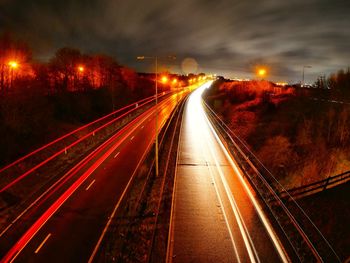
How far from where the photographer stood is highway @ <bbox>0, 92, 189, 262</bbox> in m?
14.1

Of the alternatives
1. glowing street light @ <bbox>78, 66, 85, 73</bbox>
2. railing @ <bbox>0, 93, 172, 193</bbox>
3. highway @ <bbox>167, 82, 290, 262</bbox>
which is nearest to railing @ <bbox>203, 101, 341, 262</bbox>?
highway @ <bbox>167, 82, 290, 262</bbox>

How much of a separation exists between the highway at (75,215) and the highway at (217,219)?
4.38m

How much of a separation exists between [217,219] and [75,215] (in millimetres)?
8853

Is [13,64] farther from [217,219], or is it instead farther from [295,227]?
[295,227]

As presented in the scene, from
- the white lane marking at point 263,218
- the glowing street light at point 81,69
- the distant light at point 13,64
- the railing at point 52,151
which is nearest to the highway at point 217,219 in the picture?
the white lane marking at point 263,218

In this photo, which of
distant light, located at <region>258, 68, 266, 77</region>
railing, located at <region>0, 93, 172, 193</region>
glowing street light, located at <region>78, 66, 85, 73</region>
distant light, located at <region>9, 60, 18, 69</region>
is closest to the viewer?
railing, located at <region>0, 93, 172, 193</region>

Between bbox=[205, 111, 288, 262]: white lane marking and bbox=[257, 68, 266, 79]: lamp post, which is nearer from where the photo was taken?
bbox=[205, 111, 288, 262]: white lane marking

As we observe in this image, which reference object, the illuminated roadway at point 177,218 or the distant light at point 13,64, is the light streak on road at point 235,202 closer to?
the illuminated roadway at point 177,218

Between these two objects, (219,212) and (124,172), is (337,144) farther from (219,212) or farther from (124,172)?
(124,172)

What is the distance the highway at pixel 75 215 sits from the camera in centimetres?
1414

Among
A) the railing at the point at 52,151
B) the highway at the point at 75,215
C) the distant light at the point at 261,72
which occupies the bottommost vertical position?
the highway at the point at 75,215

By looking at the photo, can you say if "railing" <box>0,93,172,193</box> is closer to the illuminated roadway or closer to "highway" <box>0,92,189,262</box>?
"highway" <box>0,92,189,262</box>

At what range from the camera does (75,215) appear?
17.5m

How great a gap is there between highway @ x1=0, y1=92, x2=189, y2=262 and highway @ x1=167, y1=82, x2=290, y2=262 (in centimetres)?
438
